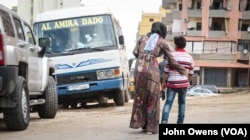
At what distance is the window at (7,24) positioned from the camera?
890 centimetres

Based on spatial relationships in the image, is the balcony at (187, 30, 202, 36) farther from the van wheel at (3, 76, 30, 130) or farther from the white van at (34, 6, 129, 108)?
the van wheel at (3, 76, 30, 130)

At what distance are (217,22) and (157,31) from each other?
5647 cm

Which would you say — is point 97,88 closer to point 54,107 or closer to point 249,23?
point 54,107

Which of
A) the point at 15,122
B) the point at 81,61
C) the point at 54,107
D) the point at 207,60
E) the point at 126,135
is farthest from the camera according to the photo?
the point at 207,60

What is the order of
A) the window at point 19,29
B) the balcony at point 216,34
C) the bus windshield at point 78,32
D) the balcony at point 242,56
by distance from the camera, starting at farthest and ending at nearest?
the balcony at point 216,34 → the balcony at point 242,56 → the bus windshield at point 78,32 → the window at point 19,29

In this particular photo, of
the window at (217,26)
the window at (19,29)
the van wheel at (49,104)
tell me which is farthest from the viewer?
the window at (217,26)

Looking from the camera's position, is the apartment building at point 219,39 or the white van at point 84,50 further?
the apartment building at point 219,39

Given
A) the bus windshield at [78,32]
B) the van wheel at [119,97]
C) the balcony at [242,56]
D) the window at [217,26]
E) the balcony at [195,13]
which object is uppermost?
the bus windshield at [78,32]

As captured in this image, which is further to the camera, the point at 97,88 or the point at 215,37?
the point at 215,37

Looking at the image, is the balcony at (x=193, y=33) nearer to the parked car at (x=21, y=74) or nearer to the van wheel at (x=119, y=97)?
the van wheel at (x=119, y=97)

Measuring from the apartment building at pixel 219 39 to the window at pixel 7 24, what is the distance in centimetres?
5239

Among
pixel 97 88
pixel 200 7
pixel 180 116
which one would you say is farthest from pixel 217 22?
pixel 180 116

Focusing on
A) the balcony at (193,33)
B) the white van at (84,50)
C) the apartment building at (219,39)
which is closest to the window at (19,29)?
the white van at (84,50)

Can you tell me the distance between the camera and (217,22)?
63.7 metres
